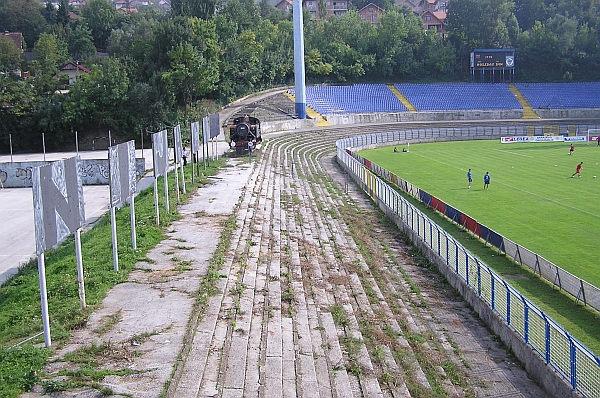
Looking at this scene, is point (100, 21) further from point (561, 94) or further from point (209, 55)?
point (561, 94)

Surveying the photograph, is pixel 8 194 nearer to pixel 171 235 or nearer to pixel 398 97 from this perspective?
pixel 171 235

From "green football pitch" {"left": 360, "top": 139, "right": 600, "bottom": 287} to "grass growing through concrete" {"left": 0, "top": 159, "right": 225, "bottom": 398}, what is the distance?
42.7ft

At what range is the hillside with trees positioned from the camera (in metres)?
63.7

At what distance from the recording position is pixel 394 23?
99.2m

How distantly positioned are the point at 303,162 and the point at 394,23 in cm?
5770

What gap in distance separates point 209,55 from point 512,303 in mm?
56553

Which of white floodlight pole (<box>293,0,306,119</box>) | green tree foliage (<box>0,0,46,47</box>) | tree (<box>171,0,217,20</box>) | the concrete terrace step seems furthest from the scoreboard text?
the concrete terrace step

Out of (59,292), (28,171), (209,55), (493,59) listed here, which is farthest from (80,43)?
(59,292)

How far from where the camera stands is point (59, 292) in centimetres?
1434

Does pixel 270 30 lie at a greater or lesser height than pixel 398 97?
greater

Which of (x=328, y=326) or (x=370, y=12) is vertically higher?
(x=370, y=12)

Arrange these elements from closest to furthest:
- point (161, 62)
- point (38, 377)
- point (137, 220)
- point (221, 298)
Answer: point (38, 377) → point (221, 298) → point (137, 220) → point (161, 62)

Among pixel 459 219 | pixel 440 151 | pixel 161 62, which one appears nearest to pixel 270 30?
pixel 161 62

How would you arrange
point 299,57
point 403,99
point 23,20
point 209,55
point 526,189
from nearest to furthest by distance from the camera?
point 526,189, point 209,55, point 299,57, point 403,99, point 23,20
